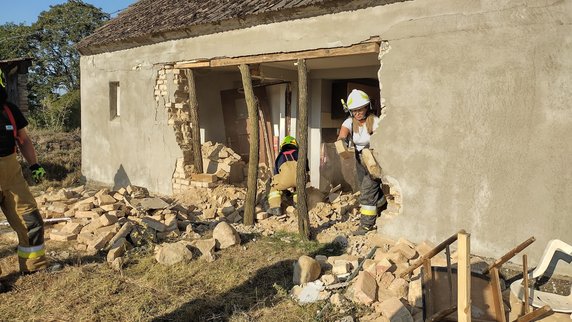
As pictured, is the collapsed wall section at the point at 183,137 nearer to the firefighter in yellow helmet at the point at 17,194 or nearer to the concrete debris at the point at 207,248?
the concrete debris at the point at 207,248

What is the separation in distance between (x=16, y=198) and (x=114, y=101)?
6.00m

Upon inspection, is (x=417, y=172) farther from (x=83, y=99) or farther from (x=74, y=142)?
(x=74, y=142)

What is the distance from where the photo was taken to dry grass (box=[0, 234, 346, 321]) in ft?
13.0

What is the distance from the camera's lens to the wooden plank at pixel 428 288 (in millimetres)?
3212

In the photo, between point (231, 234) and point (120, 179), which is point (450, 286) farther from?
point (120, 179)

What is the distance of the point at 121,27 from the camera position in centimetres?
974

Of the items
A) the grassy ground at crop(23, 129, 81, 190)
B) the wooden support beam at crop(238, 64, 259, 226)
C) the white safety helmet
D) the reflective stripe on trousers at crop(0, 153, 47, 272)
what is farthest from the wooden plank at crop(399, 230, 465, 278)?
the grassy ground at crop(23, 129, 81, 190)

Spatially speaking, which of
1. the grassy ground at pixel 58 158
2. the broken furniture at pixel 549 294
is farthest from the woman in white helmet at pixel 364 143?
the grassy ground at pixel 58 158

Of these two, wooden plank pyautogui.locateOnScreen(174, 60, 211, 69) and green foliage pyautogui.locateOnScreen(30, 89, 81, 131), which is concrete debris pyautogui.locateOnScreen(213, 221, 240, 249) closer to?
wooden plank pyautogui.locateOnScreen(174, 60, 211, 69)

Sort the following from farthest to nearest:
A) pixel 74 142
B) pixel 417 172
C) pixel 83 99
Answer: pixel 74 142
pixel 83 99
pixel 417 172

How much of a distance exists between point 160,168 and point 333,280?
5476 millimetres

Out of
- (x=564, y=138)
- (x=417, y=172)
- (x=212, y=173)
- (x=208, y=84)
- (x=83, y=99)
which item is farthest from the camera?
(x=83, y=99)

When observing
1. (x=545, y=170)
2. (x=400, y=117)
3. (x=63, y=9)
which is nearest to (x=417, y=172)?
(x=400, y=117)

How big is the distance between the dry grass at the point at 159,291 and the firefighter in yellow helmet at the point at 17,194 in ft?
0.90
